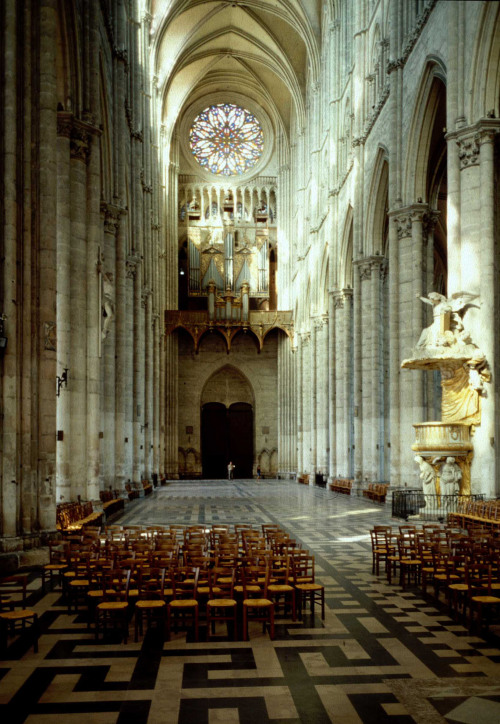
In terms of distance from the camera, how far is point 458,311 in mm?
Result: 18250

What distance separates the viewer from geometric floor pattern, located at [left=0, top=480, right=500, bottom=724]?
19.6 ft

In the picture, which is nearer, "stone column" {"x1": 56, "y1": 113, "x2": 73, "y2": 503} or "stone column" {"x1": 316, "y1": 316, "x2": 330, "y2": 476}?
"stone column" {"x1": 56, "y1": 113, "x2": 73, "y2": 503}

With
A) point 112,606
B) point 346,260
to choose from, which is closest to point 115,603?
point 112,606

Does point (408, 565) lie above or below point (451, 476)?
below

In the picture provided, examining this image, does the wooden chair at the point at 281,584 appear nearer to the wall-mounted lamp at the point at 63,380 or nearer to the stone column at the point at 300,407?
the wall-mounted lamp at the point at 63,380

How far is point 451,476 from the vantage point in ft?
60.0

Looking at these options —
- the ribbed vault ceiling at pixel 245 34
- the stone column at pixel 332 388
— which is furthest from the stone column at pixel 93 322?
the ribbed vault ceiling at pixel 245 34

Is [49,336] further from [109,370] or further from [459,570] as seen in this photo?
[109,370]

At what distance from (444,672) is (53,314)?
9628 millimetres

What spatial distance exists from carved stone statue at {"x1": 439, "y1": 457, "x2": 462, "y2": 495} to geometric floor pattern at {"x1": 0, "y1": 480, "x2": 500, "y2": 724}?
8.26 m

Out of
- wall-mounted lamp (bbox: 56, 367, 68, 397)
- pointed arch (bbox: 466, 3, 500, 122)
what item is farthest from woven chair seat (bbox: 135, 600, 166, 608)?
pointed arch (bbox: 466, 3, 500, 122)

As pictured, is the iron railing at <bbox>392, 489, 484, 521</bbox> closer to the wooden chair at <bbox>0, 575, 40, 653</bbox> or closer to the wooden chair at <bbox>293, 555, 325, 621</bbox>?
the wooden chair at <bbox>293, 555, 325, 621</bbox>

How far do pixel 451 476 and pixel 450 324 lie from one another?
382 cm

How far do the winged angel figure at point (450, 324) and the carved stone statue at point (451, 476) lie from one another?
2.93 meters
